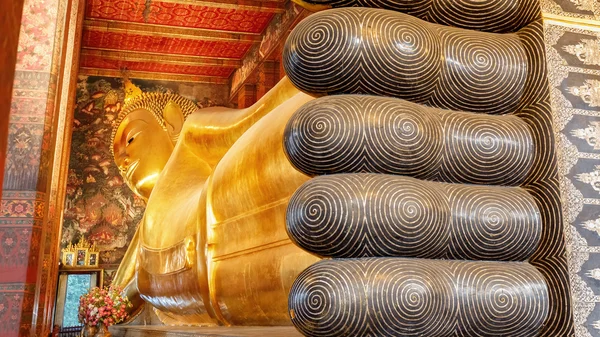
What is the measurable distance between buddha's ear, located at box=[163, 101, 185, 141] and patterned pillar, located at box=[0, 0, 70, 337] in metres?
1.09

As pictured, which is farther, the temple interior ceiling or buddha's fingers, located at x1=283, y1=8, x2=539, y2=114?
the temple interior ceiling

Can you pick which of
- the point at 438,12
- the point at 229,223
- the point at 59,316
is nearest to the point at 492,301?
the point at 438,12

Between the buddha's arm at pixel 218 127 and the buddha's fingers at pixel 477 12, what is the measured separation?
4.04 feet

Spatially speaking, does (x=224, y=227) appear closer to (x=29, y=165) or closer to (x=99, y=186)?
(x=29, y=165)

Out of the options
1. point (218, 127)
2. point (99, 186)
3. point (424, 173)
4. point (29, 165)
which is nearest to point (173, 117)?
point (29, 165)

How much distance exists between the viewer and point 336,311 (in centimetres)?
113

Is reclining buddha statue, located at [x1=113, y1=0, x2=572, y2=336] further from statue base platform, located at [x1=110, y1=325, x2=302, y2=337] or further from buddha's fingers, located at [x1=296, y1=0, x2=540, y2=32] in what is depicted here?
statue base platform, located at [x1=110, y1=325, x2=302, y2=337]

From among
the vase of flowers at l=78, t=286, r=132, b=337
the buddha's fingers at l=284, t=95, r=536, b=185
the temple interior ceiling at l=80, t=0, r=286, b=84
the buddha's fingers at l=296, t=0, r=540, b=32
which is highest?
the temple interior ceiling at l=80, t=0, r=286, b=84

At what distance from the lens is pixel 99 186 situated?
12.0 metres

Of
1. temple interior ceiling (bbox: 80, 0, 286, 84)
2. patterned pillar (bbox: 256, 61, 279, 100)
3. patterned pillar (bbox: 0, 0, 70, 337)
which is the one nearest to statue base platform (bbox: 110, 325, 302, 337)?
patterned pillar (bbox: 0, 0, 70, 337)

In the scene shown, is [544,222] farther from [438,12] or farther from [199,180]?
[199,180]

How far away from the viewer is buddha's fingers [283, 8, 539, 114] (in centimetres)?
127

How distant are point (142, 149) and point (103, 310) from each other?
4.67ft

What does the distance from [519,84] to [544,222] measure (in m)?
0.36
